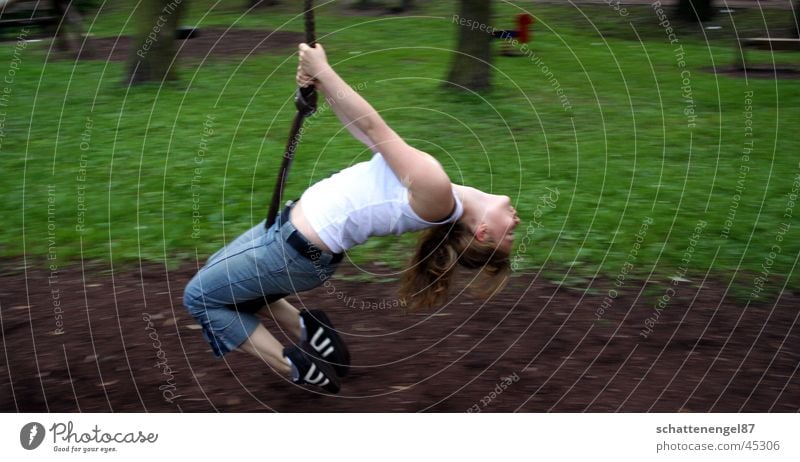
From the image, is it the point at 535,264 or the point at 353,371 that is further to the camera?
the point at 535,264

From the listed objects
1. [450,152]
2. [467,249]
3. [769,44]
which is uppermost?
[467,249]

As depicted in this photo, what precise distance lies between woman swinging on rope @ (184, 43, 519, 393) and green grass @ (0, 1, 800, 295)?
239 centimetres

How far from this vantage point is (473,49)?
11.6 m

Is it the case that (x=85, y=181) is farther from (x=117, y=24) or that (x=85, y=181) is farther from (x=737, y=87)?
(x=117, y=24)

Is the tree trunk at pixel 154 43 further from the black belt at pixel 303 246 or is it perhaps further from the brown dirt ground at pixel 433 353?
the black belt at pixel 303 246

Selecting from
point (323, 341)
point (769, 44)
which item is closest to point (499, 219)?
point (323, 341)

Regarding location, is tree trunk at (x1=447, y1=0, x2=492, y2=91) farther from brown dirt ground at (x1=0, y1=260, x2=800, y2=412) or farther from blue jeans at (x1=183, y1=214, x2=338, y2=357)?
blue jeans at (x1=183, y1=214, x2=338, y2=357)

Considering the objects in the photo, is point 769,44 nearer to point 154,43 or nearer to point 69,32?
point 154,43

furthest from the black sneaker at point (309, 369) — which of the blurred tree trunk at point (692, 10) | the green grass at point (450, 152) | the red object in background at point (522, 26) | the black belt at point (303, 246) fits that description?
the blurred tree trunk at point (692, 10)

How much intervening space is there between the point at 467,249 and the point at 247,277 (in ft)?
3.71

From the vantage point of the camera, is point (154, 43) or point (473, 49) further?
point (154, 43)

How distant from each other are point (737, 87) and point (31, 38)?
521 inches

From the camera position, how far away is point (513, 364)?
5.53 metres

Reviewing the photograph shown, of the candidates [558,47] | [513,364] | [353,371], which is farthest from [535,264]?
[558,47]
